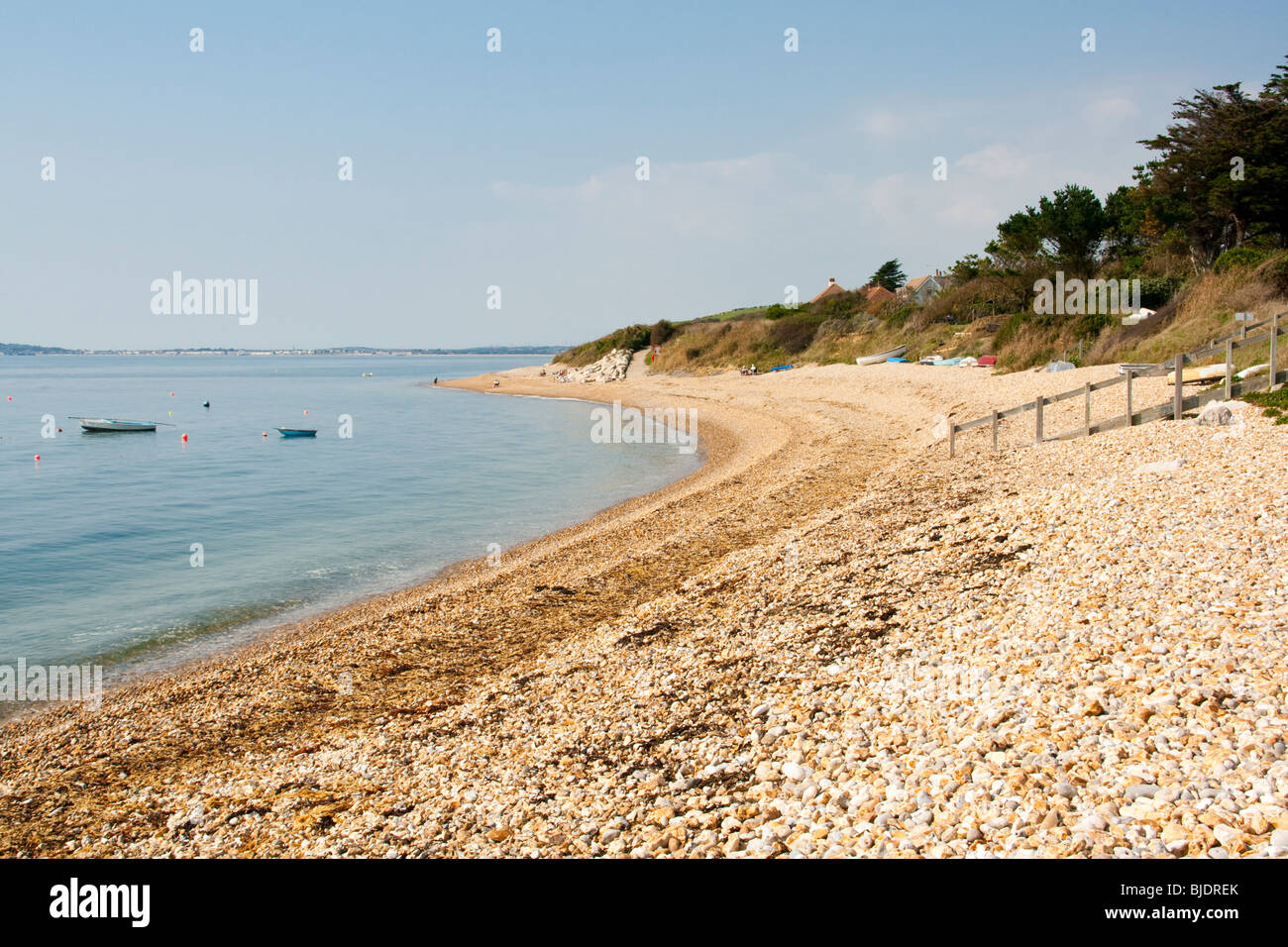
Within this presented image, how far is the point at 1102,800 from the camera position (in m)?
4.59

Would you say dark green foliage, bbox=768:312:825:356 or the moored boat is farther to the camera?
dark green foliage, bbox=768:312:825:356

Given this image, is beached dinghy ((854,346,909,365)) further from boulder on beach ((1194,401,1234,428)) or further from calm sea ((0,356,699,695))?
boulder on beach ((1194,401,1234,428))

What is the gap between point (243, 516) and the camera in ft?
69.6

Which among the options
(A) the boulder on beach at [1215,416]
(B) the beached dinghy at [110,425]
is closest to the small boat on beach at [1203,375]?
(A) the boulder on beach at [1215,416]

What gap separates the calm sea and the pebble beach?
84.2 inches

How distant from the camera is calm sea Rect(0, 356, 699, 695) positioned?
13188 millimetres

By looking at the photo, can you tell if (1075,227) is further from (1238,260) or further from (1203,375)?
(1203,375)

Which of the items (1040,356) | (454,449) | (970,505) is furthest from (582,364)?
(970,505)

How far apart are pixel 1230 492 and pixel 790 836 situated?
8.14 m

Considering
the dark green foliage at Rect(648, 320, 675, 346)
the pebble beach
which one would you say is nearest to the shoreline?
the pebble beach

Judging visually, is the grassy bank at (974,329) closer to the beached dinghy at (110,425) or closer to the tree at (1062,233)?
the tree at (1062,233)

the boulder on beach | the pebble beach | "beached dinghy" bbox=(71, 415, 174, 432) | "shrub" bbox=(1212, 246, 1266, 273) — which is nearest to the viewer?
the pebble beach
